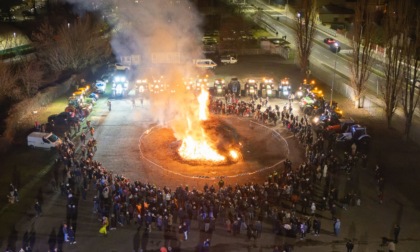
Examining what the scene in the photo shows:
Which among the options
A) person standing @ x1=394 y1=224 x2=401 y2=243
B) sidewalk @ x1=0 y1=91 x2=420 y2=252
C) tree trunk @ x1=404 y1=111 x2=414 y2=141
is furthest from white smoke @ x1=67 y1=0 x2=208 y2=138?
person standing @ x1=394 y1=224 x2=401 y2=243

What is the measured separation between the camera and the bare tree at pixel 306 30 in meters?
48.2

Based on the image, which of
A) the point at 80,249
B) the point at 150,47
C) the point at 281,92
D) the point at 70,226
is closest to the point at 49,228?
the point at 70,226

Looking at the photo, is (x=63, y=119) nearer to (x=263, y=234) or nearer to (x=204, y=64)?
(x=263, y=234)

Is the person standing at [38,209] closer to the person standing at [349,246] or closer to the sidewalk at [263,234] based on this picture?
the sidewalk at [263,234]

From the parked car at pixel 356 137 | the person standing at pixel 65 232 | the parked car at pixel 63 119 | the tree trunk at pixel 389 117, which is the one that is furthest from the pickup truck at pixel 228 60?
the person standing at pixel 65 232

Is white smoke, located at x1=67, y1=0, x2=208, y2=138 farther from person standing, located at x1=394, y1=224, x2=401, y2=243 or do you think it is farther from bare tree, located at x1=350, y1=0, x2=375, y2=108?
person standing, located at x1=394, y1=224, x2=401, y2=243

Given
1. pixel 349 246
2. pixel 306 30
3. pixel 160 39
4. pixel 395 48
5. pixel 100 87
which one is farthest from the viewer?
pixel 160 39

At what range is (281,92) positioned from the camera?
4462cm

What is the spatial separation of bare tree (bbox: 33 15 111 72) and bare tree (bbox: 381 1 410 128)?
33.5 m

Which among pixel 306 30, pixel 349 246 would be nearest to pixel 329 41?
pixel 306 30

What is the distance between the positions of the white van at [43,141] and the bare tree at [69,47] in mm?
21275

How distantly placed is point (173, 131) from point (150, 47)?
2144cm

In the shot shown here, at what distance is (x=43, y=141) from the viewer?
3161 cm

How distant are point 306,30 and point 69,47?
26452 millimetres
